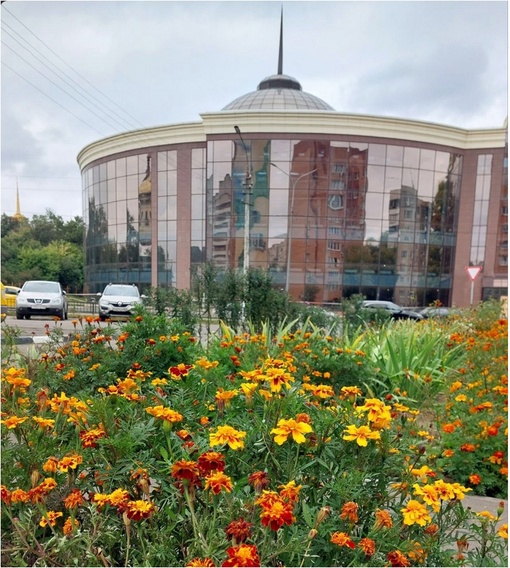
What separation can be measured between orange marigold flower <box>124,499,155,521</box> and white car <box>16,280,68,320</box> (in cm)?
1103

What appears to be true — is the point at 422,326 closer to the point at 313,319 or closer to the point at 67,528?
the point at 313,319

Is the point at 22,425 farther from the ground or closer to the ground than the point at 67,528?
farther from the ground

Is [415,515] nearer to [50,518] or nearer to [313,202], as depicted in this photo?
[50,518]

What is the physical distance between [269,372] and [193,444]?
1.00ft

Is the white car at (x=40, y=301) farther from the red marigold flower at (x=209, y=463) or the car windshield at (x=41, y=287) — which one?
the red marigold flower at (x=209, y=463)

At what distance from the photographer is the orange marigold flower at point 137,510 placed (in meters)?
0.86

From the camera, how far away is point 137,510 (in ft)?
2.84

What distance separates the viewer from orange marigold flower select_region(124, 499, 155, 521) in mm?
863

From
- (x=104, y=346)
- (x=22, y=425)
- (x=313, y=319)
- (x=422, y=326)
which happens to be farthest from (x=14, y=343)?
(x=422, y=326)

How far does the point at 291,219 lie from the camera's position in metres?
21.6

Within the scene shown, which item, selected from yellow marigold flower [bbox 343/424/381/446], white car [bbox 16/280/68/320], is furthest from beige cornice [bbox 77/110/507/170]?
yellow marigold flower [bbox 343/424/381/446]

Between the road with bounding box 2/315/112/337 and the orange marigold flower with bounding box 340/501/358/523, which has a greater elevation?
the orange marigold flower with bounding box 340/501/358/523

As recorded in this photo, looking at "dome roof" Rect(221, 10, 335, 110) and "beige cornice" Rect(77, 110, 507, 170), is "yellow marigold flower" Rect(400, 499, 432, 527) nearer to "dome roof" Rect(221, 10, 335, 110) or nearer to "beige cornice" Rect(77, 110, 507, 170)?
"beige cornice" Rect(77, 110, 507, 170)

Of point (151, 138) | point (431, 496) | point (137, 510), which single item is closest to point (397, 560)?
point (431, 496)
